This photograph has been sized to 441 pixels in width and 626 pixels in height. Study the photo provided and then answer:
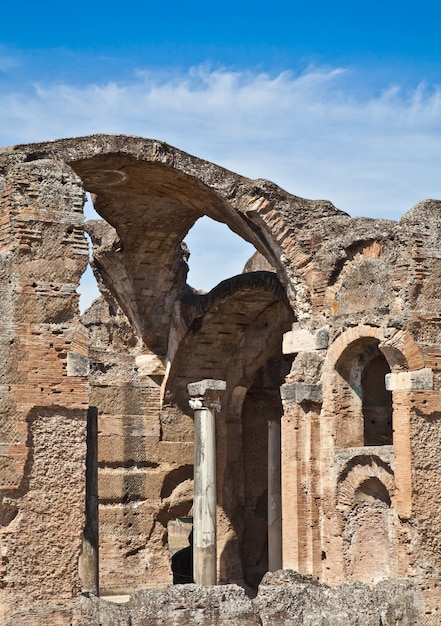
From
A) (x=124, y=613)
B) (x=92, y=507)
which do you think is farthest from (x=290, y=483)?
(x=124, y=613)

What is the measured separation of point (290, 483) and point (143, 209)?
15.3 feet

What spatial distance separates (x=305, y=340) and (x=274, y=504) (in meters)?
3.05

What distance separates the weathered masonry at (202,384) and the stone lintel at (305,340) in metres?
0.03

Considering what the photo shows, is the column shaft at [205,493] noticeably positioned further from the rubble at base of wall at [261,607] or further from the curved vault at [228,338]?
the curved vault at [228,338]

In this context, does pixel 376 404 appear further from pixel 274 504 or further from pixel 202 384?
pixel 274 504

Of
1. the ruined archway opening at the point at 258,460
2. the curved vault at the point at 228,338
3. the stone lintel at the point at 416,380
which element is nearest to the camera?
the stone lintel at the point at 416,380

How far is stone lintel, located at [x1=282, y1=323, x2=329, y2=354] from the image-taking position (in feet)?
49.6

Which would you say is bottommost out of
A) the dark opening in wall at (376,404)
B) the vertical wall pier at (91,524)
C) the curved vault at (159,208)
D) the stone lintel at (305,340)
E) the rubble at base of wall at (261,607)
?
the rubble at base of wall at (261,607)

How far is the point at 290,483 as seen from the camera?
1491 cm

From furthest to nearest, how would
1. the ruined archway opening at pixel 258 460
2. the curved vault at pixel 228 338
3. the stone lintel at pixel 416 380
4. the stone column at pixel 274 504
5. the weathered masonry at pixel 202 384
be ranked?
the ruined archway opening at pixel 258 460, the curved vault at pixel 228 338, the stone column at pixel 274 504, the stone lintel at pixel 416 380, the weathered masonry at pixel 202 384

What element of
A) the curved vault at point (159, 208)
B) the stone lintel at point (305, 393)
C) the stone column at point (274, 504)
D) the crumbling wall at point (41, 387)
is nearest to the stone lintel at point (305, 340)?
the curved vault at point (159, 208)

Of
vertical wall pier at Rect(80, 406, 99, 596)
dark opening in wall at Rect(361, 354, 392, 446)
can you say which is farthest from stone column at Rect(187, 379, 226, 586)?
dark opening in wall at Rect(361, 354, 392, 446)

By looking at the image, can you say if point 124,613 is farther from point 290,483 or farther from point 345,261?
point 345,261

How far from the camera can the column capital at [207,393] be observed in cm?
1540
